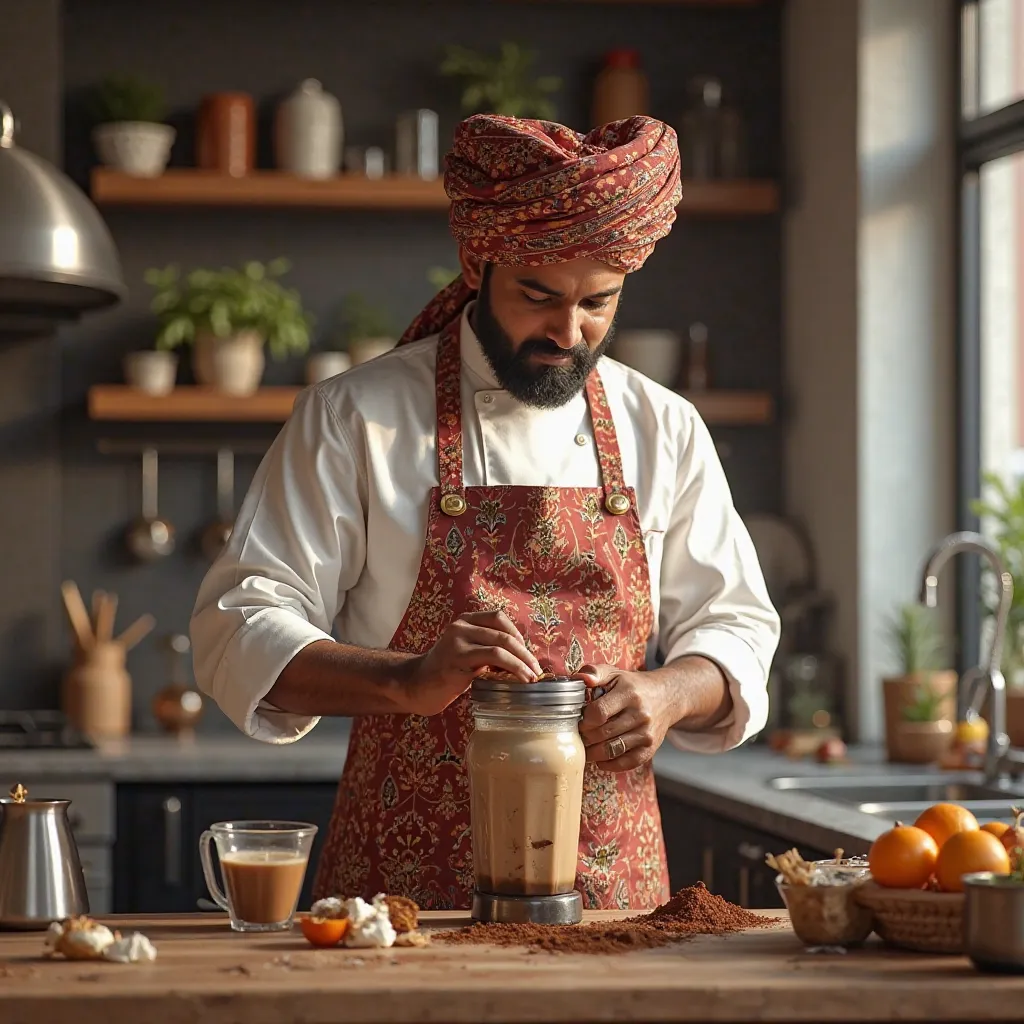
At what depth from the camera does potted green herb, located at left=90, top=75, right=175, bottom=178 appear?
Answer: 4406mm

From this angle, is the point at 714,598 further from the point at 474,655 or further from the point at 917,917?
the point at 917,917

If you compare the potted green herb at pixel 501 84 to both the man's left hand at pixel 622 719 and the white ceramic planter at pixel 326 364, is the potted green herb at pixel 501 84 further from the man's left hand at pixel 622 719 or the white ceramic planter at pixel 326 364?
the man's left hand at pixel 622 719

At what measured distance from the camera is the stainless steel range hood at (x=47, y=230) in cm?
366

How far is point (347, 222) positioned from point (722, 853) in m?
2.18

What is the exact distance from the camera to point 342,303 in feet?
15.4

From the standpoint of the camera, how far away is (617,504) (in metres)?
2.24

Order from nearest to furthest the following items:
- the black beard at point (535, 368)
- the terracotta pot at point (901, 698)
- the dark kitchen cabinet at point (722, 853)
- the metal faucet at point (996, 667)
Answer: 1. the black beard at point (535, 368)
2. the dark kitchen cabinet at point (722, 853)
3. the metal faucet at point (996, 667)
4. the terracotta pot at point (901, 698)

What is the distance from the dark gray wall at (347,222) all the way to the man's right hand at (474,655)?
2.92 meters

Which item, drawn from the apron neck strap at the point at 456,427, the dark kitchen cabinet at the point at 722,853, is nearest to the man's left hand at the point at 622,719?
the apron neck strap at the point at 456,427

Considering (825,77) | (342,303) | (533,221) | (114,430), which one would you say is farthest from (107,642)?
(533,221)

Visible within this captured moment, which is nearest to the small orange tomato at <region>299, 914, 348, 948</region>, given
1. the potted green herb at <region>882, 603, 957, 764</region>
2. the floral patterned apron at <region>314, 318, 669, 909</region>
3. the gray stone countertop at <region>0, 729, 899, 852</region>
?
the floral patterned apron at <region>314, 318, 669, 909</region>

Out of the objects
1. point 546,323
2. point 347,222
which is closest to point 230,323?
point 347,222

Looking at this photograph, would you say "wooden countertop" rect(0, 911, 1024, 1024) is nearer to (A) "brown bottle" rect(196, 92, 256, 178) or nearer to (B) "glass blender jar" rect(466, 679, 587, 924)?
(B) "glass blender jar" rect(466, 679, 587, 924)

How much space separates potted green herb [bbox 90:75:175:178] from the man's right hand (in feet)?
9.66
